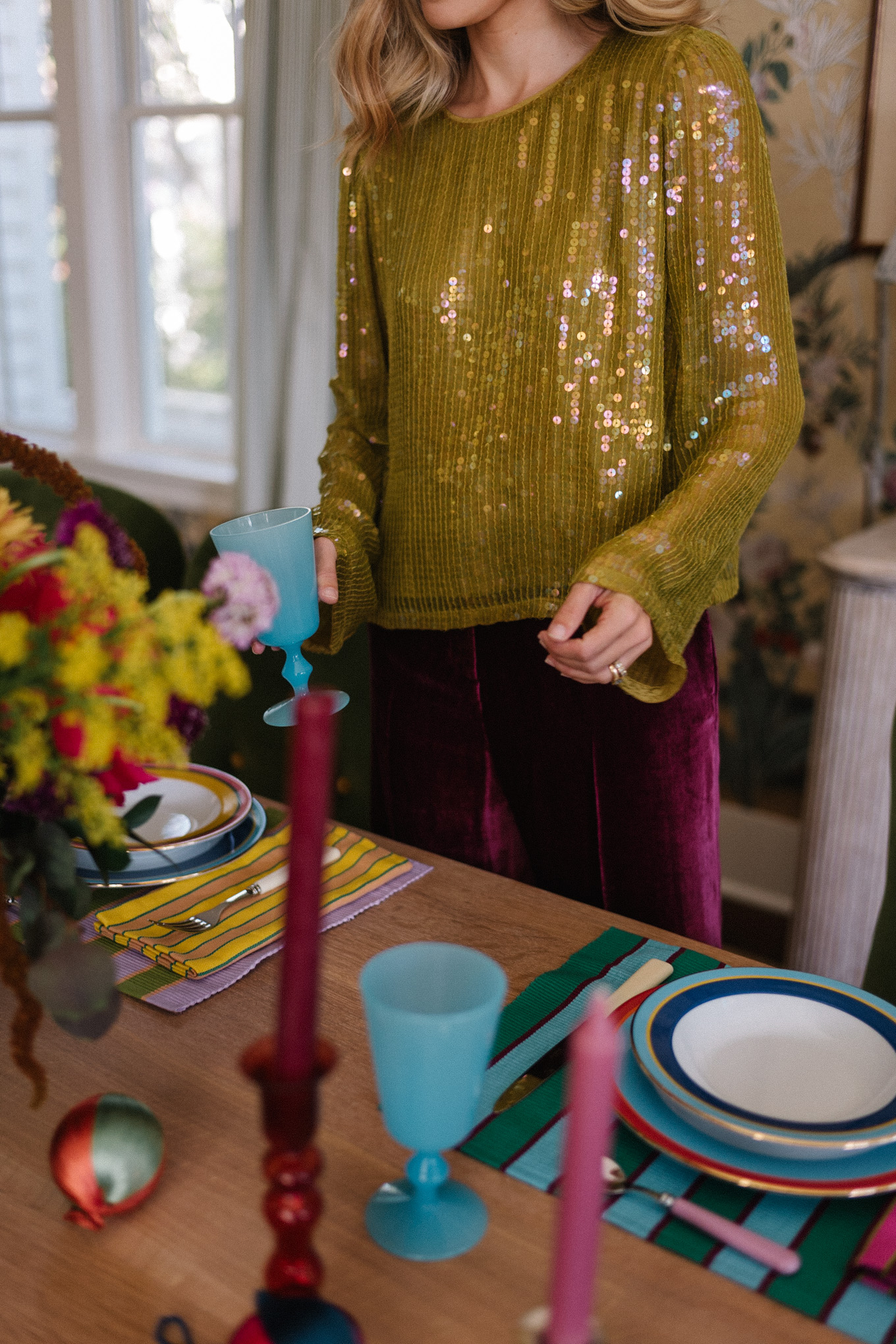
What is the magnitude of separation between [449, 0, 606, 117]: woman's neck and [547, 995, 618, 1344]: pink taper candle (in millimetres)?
1123

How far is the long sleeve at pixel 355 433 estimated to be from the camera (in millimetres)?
1294

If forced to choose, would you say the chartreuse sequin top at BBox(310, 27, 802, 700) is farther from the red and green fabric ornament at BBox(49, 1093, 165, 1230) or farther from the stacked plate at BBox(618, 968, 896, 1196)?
the red and green fabric ornament at BBox(49, 1093, 165, 1230)

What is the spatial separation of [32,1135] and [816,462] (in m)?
1.98

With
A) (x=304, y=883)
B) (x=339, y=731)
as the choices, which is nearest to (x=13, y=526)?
(x=304, y=883)

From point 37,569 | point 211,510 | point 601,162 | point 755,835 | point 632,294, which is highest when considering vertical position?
point 601,162

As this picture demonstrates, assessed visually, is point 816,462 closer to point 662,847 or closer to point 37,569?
point 662,847

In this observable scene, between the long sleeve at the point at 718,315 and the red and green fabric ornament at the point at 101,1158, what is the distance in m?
0.63

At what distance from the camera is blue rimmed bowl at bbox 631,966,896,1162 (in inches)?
26.5

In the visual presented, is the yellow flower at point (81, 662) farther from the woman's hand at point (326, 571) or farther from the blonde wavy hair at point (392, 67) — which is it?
the blonde wavy hair at point (392, 67)

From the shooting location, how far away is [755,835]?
8.33 ft

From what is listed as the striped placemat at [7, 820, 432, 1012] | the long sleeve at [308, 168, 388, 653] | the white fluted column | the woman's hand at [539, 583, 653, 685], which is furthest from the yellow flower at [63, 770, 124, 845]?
the white fluted column

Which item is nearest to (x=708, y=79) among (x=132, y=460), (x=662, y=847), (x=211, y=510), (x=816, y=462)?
(x=662, y=847)

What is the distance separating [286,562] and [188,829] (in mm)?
341

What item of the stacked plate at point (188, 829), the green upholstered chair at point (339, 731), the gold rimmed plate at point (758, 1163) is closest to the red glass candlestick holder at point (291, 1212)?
the gold rimmed plate at point (758, 1163)
